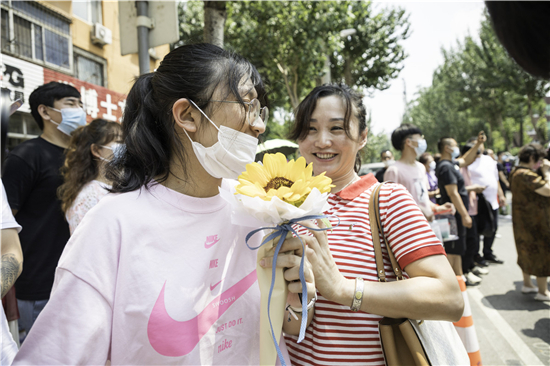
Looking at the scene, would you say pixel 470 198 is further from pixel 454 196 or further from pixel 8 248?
pixel 8 248

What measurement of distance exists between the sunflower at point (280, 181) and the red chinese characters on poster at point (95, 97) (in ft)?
27.2

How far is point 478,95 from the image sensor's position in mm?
28891

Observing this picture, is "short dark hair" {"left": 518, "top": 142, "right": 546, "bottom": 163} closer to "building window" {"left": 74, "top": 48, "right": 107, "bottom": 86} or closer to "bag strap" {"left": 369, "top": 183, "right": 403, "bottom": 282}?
"bag strap" {"left": 369, "top": 183, "right": 403, "bottom": 282}

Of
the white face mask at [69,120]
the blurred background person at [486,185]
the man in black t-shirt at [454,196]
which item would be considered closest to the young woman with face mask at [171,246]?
the white face mask at [69,120]

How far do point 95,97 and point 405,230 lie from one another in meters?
9.68

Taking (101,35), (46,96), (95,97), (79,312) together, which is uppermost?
(101,35)

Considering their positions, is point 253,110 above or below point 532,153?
above

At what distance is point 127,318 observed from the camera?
1.21m

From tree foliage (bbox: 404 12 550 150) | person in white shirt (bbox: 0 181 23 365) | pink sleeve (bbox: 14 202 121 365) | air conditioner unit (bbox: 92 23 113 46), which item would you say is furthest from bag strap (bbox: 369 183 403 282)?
tree foliage (bbox: 404 12 550 150)

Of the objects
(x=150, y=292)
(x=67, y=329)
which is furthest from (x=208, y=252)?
(x=67, y=329)

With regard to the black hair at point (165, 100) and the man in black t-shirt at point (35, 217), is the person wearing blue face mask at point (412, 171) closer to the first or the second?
the black hair at point (165, 100)

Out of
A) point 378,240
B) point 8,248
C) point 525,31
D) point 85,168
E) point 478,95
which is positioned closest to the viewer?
point 525,31

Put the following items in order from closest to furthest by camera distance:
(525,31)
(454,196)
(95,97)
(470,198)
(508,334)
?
(525,31), (508,334), (454,196), (470,198), (95,97)

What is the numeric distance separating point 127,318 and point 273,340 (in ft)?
1.66
